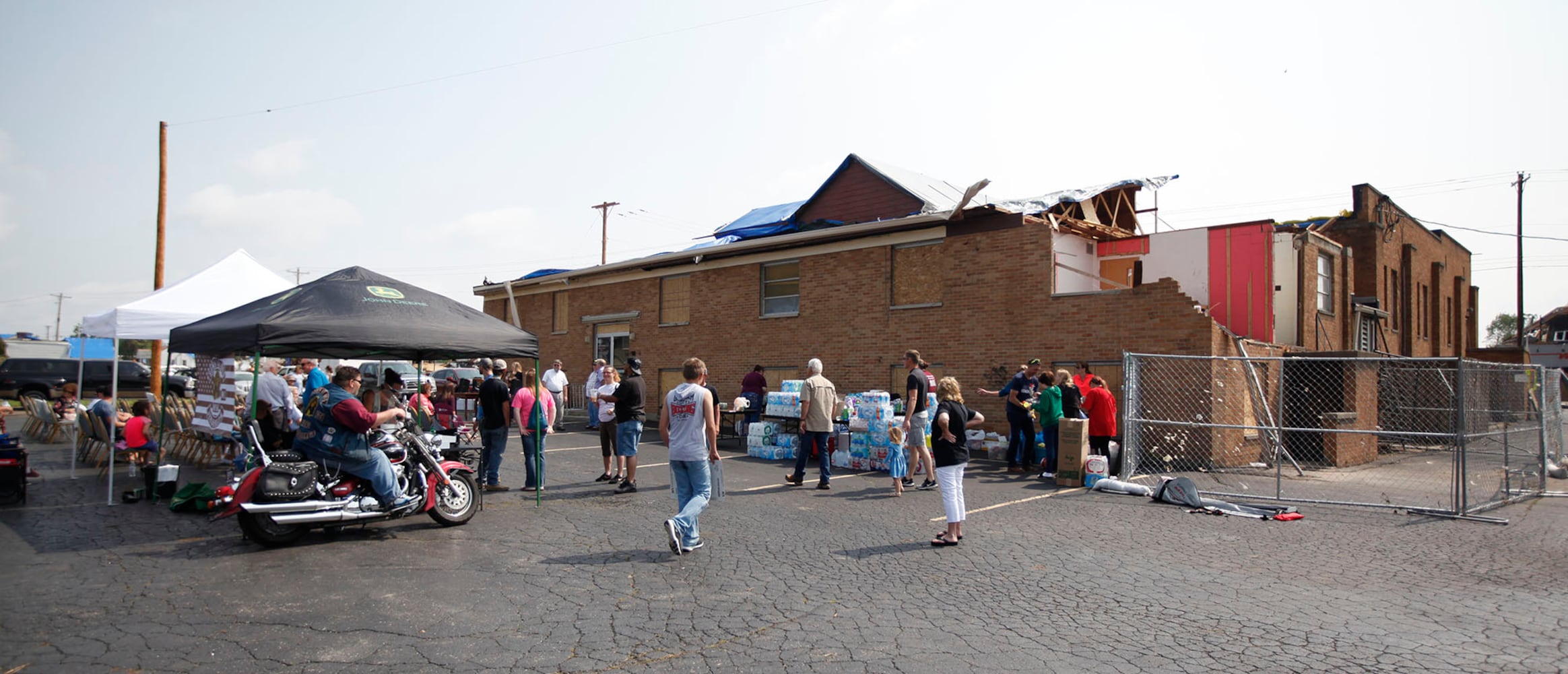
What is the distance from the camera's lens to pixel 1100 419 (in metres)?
11.5

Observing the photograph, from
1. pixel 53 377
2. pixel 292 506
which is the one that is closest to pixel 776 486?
pixel 292 506

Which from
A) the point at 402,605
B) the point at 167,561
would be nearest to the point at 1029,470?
the point at 402,605

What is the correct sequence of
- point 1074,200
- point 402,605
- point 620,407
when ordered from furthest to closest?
point 1074,200
point 620,407
point 402,605

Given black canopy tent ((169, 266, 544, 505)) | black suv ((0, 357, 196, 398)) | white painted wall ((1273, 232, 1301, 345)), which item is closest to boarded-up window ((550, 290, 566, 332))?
black suv ((0, 357, 196, 398))

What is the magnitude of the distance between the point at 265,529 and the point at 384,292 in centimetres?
280

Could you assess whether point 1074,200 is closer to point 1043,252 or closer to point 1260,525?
point 1043,252

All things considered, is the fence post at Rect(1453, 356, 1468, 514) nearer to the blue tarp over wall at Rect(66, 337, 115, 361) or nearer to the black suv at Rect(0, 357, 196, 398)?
the black suv at Rect(0, 357, 196, 398)

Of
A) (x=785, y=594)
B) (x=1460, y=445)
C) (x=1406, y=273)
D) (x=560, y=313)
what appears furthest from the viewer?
(x=1406, y=273)

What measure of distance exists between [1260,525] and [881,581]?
4.90 m

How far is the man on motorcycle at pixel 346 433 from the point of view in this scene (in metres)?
7.06

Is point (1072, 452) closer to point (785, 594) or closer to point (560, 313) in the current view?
point (785, 594)

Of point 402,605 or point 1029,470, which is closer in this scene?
point 402,605

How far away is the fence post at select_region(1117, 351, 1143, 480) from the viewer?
11.3 m

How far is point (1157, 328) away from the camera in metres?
13.7
